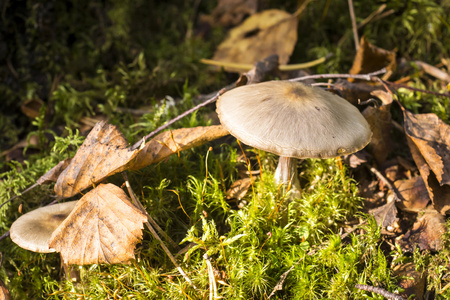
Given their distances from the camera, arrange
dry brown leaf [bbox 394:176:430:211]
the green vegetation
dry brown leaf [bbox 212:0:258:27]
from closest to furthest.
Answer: the green vegetation < dry brown leaf [bbox 394:176:430:211] < dry brown leaf [bbox 212:0:258:27]

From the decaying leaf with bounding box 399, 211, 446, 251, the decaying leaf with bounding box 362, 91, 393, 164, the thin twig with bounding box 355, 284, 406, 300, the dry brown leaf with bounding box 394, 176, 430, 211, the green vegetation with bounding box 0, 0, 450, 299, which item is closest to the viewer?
the thin twig with bounding box 355, 284, 406, 300

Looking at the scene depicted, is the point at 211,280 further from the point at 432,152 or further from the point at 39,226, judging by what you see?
the point at 432,152

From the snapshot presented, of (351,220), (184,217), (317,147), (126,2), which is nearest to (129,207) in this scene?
(184,217)

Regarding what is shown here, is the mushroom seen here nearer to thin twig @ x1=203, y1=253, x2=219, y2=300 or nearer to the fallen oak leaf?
the fallen oak leaf

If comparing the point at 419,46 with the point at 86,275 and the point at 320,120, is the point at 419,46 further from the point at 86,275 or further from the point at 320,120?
the point at 86,275

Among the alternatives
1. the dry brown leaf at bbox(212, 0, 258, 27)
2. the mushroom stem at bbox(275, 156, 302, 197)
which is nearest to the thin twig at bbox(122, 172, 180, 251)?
the mushroom stem at bbox(275, 156, 302, 197)

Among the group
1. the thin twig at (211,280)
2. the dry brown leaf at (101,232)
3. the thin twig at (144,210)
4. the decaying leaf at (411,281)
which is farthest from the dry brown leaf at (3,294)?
the decaying leaf at (411,281)

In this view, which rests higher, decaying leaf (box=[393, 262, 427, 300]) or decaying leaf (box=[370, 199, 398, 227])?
decaying leaf (box=[370, 199, 398, 227])

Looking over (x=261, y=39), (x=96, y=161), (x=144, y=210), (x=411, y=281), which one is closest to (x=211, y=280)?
(x=144, y=210)
